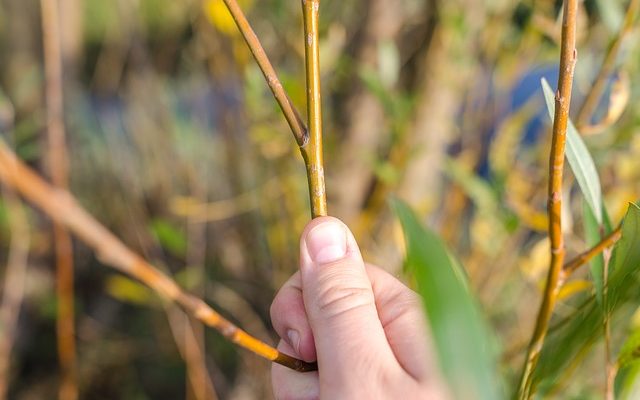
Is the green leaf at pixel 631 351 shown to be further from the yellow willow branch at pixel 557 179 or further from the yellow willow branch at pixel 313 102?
the yellow willow branch at pixel 313 102

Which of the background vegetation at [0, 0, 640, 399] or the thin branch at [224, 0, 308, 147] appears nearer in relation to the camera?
the thin branch at [224, 0, 308, 147]

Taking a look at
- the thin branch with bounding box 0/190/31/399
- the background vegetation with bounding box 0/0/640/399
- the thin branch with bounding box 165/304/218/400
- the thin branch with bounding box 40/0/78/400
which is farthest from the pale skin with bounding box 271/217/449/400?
the thin branch with bounding box 0/190/31/399

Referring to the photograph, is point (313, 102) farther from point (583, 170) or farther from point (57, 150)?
point (57, 150)

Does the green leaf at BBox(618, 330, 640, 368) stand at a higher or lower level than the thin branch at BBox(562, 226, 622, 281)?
lower

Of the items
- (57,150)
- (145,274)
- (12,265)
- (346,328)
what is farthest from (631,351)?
(12,265)

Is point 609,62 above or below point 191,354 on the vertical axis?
above

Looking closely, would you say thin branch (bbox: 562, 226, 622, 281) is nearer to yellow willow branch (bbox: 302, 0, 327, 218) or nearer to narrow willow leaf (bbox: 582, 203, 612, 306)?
narrow willow leaf (bbox: 582, 203, 612, 306)

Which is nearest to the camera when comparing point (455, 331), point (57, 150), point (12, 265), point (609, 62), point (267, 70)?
point (455, 331)

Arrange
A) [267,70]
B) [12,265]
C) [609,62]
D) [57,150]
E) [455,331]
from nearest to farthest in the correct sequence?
[455,331] → [267,70] → [609,62] → [57,150] → [12,265]
